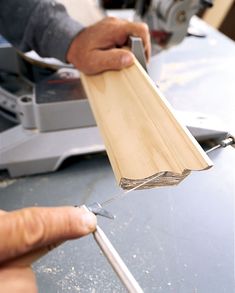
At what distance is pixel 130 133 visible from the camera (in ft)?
1.18

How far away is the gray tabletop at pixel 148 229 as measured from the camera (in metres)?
0.43

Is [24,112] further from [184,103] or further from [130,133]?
[184,103]

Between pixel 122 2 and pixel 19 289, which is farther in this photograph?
pixel 122 2

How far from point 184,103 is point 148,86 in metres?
0.39

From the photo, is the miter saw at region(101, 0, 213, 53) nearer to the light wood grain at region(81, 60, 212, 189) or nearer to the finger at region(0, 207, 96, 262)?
the light wood grain at region(81, 60, 212, 189)

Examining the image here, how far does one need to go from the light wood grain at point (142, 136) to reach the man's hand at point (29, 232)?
64 mm

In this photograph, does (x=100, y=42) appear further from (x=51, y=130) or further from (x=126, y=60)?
(x=51, y=130)

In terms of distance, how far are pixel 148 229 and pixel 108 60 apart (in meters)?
0.31

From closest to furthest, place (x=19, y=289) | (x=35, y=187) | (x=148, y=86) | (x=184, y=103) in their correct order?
1. (x=19, y=289)
2. (x=148, y=86)
3. (x=35, y=187)
4. (x=184, y=103)

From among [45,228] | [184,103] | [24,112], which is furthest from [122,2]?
[45,228]

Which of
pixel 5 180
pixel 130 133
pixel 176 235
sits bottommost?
pixel 5 180

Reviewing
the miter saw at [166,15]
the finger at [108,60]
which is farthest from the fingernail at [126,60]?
the miter saw at [166,15]

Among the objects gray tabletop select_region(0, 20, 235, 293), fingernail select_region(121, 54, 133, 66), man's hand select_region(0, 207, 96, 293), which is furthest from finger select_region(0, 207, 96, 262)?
fingernail select_region(121, 54, 133, 66)

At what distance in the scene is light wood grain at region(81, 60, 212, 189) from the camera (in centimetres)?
30
